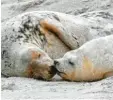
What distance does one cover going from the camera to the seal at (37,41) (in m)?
6.43

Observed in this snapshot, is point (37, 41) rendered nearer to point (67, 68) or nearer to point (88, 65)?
point (67, 68)

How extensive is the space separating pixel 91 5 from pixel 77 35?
2.45 meters

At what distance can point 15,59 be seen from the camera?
6570mm

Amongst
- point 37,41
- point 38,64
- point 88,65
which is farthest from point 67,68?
point 37,41

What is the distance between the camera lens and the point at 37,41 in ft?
22.7

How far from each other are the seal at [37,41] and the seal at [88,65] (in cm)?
17

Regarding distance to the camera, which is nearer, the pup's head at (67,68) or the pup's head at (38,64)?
the pup's head at (67,68)

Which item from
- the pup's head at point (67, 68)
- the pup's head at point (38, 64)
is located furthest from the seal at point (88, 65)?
the pup's head at point (38, 64)

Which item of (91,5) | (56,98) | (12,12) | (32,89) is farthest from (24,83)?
(12,12)

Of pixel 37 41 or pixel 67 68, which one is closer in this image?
pixel 67 68

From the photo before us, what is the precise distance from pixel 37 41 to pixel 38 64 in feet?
2.03

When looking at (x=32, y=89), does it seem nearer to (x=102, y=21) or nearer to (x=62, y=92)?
(x=62, y=92)

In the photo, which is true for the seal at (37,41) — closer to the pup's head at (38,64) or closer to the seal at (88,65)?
the pup's head at (38,64)

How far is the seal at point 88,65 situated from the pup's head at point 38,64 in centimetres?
14
